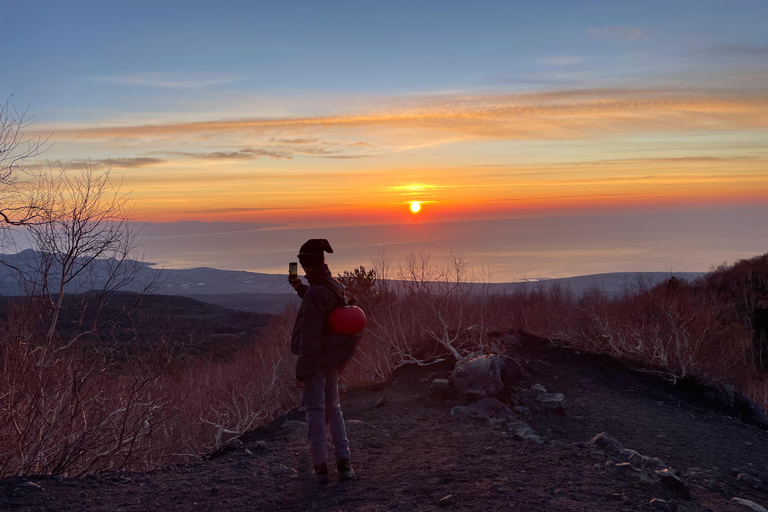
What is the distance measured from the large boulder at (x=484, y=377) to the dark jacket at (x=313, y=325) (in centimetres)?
382

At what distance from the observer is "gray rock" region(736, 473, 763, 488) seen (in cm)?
598

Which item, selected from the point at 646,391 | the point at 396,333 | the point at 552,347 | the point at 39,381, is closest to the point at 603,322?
the point at 552,347

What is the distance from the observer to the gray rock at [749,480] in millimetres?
5984

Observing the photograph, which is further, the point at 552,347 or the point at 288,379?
the point at 288,379

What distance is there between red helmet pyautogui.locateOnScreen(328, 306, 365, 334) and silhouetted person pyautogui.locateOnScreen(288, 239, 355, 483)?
13 centimetres

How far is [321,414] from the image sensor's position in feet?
16.9

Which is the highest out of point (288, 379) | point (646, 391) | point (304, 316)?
point (304, 316)

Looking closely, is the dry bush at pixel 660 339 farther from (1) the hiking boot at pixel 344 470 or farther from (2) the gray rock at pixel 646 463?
(1) the hiking boot at pixel 344 470

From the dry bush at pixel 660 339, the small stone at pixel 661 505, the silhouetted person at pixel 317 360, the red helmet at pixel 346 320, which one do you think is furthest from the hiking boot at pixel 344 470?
the dry bush at pixel 660 339

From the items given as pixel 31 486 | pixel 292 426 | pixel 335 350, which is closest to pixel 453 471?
pixel 335 350

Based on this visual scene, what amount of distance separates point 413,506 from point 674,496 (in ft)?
6.99

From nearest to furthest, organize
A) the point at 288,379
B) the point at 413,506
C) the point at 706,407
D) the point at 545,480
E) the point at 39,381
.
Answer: the point at 413,506 → the point at 545,480 → the point at 39,381 → the point at 706,407 → the point at 288,379

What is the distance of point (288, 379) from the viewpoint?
19.4 metres

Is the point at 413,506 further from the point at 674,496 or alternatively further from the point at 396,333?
the point at 396,333
